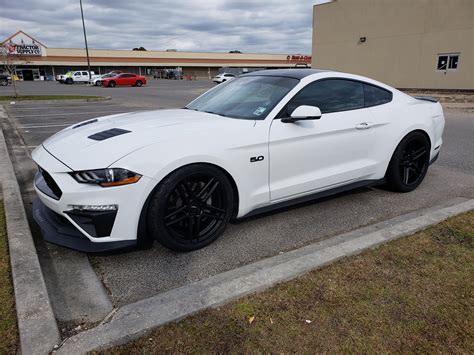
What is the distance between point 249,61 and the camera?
77625 mm

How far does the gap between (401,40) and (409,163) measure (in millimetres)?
23146

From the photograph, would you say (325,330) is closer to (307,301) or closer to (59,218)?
(307,301)

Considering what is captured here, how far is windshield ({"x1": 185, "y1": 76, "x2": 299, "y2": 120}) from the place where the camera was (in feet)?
→ 11.9

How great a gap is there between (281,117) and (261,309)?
1787 millimetres

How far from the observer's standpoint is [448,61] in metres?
22.3

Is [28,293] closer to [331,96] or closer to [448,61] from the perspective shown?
[331,96]

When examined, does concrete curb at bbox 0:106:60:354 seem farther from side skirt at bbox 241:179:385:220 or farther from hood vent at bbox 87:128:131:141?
side skirt at bbox 241:179:385:220

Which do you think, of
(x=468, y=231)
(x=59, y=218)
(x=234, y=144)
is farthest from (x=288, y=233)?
(x=59, y=218)

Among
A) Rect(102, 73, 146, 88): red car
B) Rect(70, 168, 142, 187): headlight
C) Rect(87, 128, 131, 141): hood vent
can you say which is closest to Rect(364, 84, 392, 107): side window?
Rect(87, 128, 131, 141): hood vent

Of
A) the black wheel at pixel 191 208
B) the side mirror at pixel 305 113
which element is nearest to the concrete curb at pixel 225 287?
the black wheel at pixel 191 208

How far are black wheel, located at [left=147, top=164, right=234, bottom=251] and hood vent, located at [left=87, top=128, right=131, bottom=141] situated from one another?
0.63 metres

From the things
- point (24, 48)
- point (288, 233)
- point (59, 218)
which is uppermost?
point (24, 48)

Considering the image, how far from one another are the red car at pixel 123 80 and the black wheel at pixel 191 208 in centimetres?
3942

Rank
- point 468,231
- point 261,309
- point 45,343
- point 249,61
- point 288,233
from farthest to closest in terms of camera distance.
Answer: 1. point 249,61
2. point 288,233
3. point 468,231
4. point 261,309
5. point 45,343
